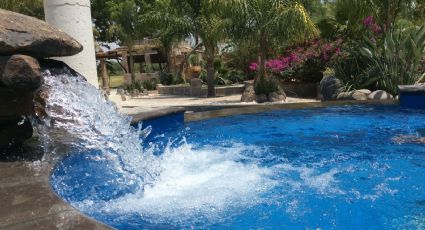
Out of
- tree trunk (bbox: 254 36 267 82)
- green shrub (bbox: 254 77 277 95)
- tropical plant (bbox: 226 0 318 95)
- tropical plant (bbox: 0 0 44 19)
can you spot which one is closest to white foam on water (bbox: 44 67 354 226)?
tropical plant (bbox: 226 0 318 95)

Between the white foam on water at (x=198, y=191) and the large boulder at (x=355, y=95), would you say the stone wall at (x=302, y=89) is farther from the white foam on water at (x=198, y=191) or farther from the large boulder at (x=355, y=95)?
the white foam on water at (x=198, y=191)

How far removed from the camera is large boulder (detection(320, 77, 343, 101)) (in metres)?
13.4

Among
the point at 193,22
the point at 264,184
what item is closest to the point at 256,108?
the point at 264,184

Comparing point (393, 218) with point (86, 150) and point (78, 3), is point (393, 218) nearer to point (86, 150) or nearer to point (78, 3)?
point (86, 150)

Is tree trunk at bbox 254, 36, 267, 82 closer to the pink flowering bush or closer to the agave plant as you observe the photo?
the pink flowering bush

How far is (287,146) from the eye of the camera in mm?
6469

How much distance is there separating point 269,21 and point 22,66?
11.9m

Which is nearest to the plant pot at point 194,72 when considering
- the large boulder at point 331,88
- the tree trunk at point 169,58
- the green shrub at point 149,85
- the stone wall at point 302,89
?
the tree trunk at point 169,58

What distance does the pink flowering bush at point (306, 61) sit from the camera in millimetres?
16406

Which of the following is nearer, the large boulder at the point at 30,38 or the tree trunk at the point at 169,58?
the large boulder at the point at 30,38

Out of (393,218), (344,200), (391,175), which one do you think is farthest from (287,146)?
(393,218)

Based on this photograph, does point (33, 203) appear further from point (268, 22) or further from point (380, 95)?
point (268, 22)

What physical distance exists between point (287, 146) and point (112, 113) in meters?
2.78

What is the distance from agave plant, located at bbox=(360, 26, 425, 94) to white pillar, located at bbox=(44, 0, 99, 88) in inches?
347
